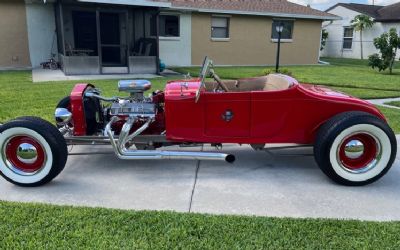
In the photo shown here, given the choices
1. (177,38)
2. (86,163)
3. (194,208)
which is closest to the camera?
(194,208)

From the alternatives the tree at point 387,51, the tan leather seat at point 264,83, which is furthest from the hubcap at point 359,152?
the tree at point 387,51

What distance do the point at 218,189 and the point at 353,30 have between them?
31.4 m

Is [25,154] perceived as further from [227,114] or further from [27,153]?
[227,114]

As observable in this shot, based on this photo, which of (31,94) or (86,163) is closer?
(86,163)

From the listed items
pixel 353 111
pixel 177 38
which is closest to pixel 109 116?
pixel 353 111

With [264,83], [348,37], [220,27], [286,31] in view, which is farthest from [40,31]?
[348,37]

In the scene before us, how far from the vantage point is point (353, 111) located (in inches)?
146

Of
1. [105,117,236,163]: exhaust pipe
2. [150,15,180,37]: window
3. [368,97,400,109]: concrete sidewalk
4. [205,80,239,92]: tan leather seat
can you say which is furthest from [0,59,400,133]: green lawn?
[150,15,180,37]: window

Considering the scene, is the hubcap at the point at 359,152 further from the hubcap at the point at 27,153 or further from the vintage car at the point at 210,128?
the hubcap at the point at 27,153

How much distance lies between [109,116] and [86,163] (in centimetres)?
60

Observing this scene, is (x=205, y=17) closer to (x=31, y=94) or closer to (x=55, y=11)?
(x=55, y=11)

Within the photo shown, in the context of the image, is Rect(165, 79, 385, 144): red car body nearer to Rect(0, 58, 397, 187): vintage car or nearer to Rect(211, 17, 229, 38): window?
Rect(0, 58, 397, 187): vintage car

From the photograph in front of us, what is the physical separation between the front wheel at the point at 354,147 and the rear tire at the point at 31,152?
98.9 inches

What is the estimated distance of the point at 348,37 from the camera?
3138cm
